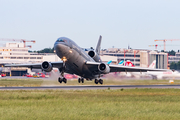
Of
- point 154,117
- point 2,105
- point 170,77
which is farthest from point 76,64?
point 170,77

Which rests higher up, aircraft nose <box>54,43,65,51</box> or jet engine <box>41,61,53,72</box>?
aircraft nose <box>54,43,65,51</box>

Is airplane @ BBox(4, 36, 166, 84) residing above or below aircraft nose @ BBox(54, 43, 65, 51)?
below

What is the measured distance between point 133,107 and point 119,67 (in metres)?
32.3

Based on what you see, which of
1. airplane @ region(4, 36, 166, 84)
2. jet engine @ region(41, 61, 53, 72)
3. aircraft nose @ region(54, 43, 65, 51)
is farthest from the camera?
jet engine @ region(41, 61, 53, 72)

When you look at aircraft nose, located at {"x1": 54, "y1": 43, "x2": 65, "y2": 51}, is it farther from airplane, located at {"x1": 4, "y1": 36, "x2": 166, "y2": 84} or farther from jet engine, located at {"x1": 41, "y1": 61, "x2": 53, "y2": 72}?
jet engine, located at {"x1": 41, "y1": 61, "x2": 53, "y2": 72}

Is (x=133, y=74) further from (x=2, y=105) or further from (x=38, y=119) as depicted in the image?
(x=38, y=119)

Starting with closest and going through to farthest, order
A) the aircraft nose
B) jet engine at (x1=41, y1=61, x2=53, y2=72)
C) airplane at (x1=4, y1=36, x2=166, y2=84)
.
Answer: the aircraft nose < airplane at (x1=4, y1=36, x2=166, y2=84) < jet engine at (x1=41, y1=61, x2=53, y2=72)

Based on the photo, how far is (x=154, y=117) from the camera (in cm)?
2106

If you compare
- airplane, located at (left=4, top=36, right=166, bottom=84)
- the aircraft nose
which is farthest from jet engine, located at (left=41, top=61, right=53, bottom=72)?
the aircraft nose

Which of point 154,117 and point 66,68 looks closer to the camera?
point 154,117

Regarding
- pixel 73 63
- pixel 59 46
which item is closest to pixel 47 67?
pixel 73 63

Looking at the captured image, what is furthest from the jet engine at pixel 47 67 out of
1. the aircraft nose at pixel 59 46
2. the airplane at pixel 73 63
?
the aircraft nose at pixel 59 46

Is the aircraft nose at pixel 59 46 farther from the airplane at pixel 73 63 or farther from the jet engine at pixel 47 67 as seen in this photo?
the jet engine at pixel 47 67

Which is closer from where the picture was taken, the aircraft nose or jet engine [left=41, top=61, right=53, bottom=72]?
the aircraft nose
